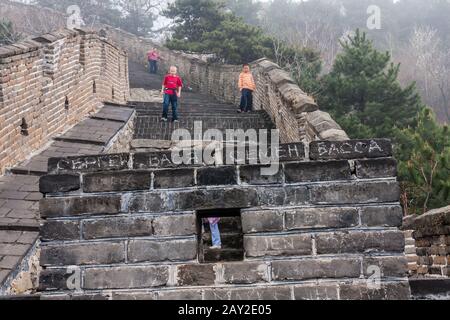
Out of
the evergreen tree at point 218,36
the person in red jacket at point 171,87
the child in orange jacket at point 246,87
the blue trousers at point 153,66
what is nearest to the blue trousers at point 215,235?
the person in red jacket at point 171,87

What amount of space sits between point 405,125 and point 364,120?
144cm

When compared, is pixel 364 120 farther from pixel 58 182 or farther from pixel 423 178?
pixel 58 182

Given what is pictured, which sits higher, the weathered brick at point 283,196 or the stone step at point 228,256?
the weathered brick at point 283,196

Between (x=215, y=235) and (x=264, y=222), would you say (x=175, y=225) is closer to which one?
(x=264, y=222)

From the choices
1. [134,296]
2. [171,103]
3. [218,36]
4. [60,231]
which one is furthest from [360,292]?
[218,36]

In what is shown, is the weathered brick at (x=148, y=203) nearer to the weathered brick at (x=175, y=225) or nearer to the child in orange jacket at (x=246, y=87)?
the weathered brick at (x=175, y=225)

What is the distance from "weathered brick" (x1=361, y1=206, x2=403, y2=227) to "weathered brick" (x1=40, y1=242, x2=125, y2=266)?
3.22 ft

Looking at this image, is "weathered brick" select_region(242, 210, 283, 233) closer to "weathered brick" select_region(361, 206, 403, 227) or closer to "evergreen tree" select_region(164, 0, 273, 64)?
"weathered brick" select_region(361, 206, 403, 227)

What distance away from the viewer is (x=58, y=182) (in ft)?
6.48

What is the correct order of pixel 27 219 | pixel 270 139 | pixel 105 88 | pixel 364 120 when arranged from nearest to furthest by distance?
1. pixel 27 219
2. pixel 270 139
3. pixel 105 88
4. pixel 364 120

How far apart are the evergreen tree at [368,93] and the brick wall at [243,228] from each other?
1348cm

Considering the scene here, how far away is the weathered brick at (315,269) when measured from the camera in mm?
1903

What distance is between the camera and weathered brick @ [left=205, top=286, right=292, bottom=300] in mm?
1890
